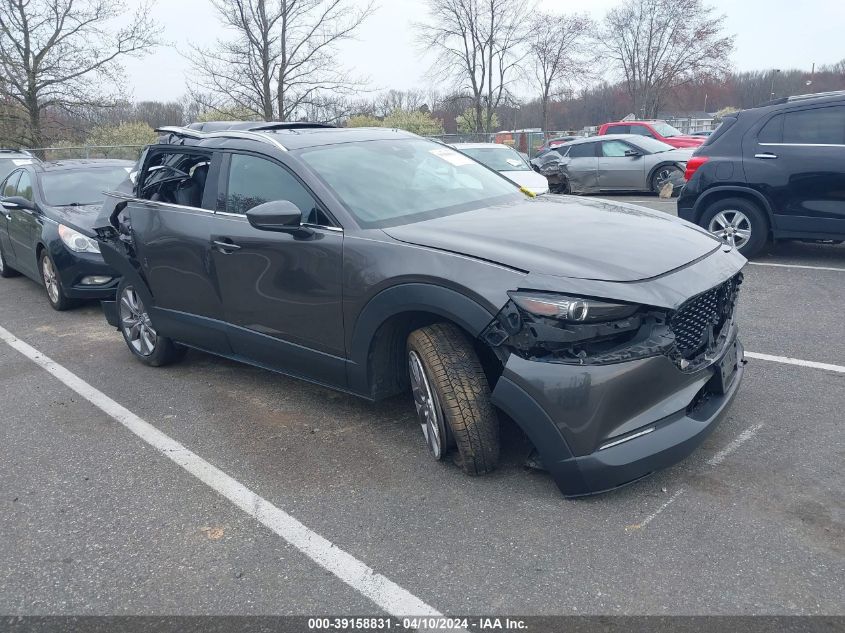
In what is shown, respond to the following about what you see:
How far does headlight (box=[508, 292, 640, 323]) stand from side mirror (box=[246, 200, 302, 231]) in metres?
1.49

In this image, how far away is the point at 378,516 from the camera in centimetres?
307

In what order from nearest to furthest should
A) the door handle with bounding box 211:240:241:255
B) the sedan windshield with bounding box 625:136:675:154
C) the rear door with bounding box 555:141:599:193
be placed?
the door handle with bounding box 211:240:241:255 → the sedan windshield with bounding box 625:136:675:154 → the rear door with bounding box 555:141:599:193

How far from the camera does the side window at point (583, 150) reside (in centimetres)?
1598

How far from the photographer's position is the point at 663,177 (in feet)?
48.8

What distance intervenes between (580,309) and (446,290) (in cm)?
64

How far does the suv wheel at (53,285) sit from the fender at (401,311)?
506cm

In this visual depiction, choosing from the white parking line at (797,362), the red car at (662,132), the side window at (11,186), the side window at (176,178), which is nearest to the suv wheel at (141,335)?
the side window at (176,178)

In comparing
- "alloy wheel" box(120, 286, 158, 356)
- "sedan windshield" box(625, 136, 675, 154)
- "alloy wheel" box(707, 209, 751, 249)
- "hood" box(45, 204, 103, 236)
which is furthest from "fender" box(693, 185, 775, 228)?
"sedan windshield" box(625, 136, 675, 154)

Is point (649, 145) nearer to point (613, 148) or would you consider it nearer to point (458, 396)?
point (613, 148)

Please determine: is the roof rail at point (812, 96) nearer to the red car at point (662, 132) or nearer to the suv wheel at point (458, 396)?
the suv wheel at point (458, 396)

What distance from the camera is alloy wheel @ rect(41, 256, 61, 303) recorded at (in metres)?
7.43

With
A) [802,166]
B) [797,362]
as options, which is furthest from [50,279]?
[802,166]

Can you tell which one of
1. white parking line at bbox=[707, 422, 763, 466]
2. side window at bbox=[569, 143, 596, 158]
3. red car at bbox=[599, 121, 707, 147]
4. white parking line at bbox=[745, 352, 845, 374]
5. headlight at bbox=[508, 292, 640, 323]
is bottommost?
white parking line at bbox=[707, 422, 763, 466]

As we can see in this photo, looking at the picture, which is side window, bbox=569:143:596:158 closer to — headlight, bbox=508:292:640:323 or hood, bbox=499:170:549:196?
hood, bbox=499:170:549:196
